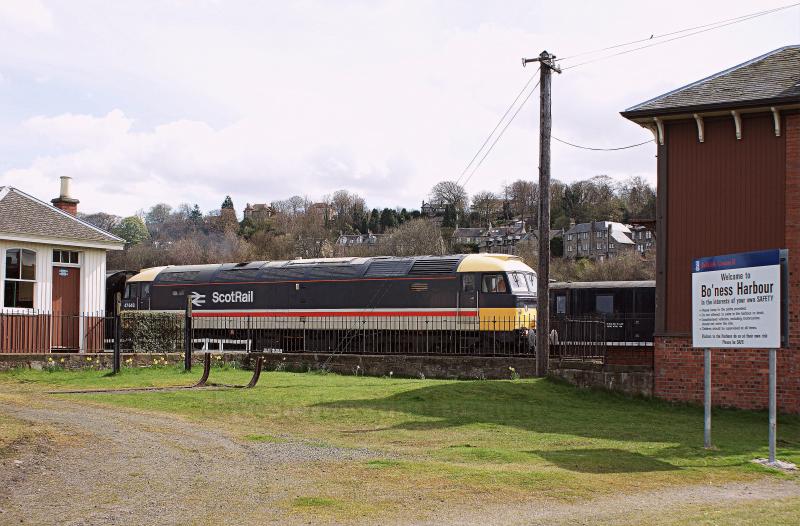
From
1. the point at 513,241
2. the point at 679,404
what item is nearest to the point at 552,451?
the point at 679,404

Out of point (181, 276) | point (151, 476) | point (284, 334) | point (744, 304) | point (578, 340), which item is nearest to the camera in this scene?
point (151, 476)

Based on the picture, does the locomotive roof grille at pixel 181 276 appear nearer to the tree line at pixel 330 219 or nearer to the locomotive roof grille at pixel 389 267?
the locomotive roof grille at pixel 389 267

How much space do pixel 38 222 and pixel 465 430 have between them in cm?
1490

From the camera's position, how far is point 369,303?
28406 mm

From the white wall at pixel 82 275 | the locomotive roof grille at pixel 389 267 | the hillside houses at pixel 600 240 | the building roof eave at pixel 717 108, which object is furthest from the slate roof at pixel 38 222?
the hillside houses at pixel 600 240

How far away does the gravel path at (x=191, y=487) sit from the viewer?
766cm

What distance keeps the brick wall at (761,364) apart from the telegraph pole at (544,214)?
3.21m

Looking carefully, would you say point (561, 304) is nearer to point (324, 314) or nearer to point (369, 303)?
point (369, 303)

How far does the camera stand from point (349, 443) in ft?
39.9

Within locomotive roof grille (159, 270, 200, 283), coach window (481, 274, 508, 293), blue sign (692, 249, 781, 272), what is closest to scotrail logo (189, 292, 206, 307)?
locomotive roof grille (159, 270, 200, 283)

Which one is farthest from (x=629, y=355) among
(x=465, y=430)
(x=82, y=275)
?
(x=82, y=275)

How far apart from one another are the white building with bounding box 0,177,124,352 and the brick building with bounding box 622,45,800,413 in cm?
1529

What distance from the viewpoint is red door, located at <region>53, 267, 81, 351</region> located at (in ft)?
76.7

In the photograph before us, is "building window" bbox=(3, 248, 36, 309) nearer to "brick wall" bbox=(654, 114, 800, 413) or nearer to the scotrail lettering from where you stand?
the scotrail lettering
